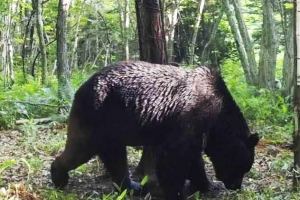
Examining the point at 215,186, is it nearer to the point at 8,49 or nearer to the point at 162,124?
the point at 162,124

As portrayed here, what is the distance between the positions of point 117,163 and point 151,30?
5.86 feet

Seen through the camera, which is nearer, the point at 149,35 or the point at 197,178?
the point at 197,178

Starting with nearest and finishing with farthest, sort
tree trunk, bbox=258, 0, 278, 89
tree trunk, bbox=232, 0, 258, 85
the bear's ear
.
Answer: the bear's ear
tree trunk, bbox=258, 0, 278, 89
tree trunk, bbox=232, 0, 258, 85

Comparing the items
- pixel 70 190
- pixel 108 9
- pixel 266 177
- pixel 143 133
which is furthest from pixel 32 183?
pixel 108 9

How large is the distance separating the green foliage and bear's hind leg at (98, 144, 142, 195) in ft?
11.3

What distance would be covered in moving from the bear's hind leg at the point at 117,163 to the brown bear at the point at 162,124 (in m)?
0.01

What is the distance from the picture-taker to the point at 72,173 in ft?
21.9

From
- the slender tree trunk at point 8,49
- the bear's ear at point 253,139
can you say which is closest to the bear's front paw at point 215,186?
the bear's ear at point 253,139

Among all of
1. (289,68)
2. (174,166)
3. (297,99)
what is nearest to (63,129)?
(174,166)

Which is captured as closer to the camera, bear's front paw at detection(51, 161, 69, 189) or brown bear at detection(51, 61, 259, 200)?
brown bear at detection(51, 61, 259, 200)

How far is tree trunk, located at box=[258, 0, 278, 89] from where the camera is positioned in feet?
41.3

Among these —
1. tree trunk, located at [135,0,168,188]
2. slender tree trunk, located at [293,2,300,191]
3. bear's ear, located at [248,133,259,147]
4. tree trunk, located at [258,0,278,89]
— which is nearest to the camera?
slender tree trunk, located at [293,2,300,191]

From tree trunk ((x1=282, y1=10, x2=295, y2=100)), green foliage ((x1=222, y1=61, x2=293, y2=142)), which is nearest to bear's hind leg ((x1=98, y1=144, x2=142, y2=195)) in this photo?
green foliage ((x1=222, y1=61, x2=293, y2=142))

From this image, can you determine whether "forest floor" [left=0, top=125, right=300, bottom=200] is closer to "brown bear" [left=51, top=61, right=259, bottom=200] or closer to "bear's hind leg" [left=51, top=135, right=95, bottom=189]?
"bear's hind leg" [left=51, top=135, right=95, bottom=189]
